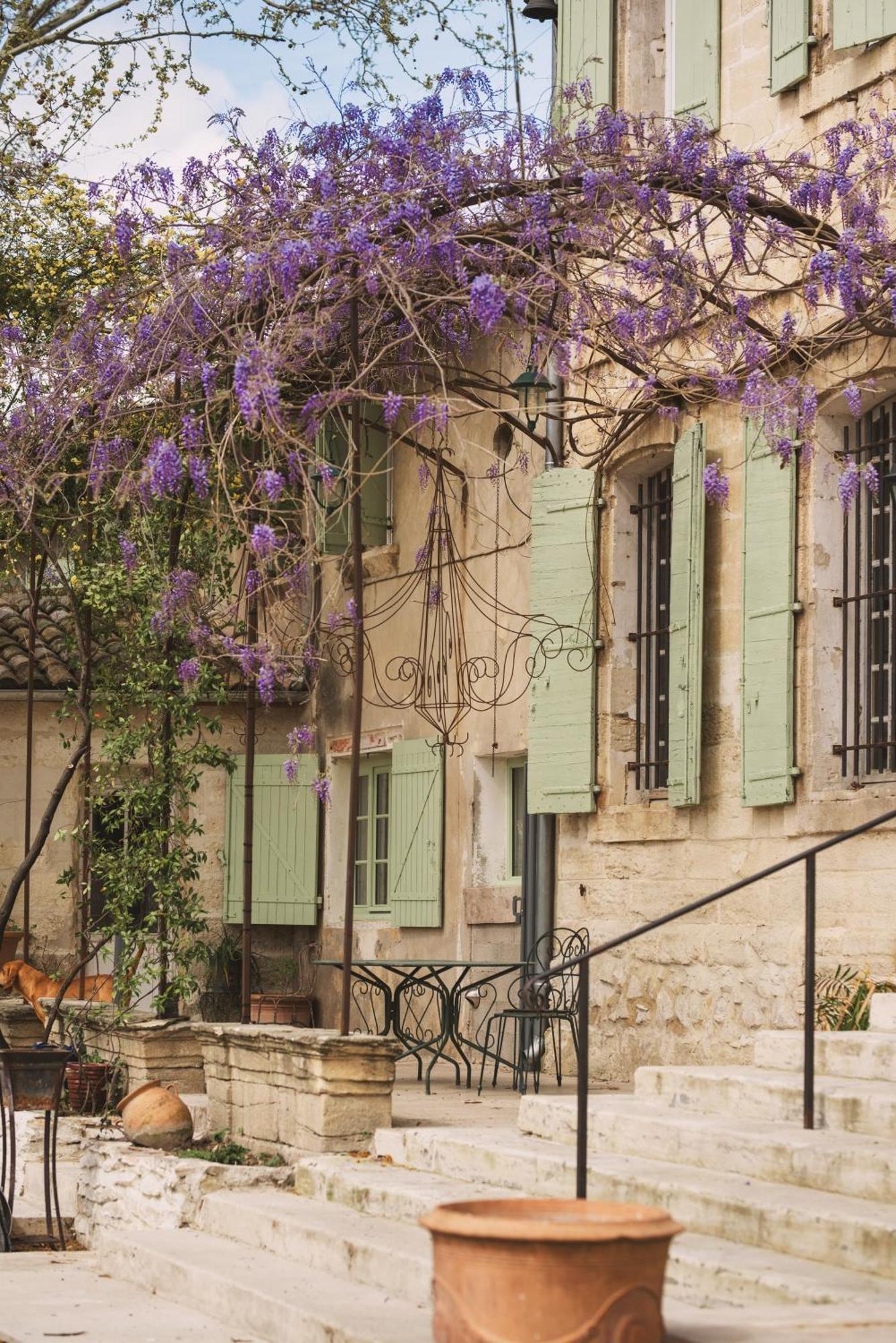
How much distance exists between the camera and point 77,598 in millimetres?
9164

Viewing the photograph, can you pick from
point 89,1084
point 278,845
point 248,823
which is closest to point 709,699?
point 248,823

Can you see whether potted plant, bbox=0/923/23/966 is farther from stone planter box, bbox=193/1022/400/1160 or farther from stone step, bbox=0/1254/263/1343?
stone step, bbox=0/1254/263/1343

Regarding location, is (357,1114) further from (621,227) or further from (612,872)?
(621,227)

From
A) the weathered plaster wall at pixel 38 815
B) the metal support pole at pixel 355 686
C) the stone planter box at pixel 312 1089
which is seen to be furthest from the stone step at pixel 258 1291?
the weathered plaster wall at pixel 38 815

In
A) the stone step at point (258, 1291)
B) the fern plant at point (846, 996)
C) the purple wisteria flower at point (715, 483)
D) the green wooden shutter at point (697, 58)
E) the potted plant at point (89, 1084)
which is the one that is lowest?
the stone step at point (258, 1291)

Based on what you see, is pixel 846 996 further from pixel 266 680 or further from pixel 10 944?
pixel 10 944

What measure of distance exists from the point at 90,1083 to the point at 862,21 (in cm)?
584

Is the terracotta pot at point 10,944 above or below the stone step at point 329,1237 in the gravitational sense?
above

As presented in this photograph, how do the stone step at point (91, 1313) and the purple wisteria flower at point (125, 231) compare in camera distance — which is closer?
the stone step at point (91, 1313)

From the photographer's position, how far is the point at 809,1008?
17.4 ft

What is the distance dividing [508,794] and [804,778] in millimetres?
3379

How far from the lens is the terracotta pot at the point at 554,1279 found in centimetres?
344

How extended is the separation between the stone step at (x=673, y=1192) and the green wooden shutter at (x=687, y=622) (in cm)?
249

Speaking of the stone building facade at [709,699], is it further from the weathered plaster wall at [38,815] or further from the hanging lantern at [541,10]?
the weathered plaster wall at [38,815]
